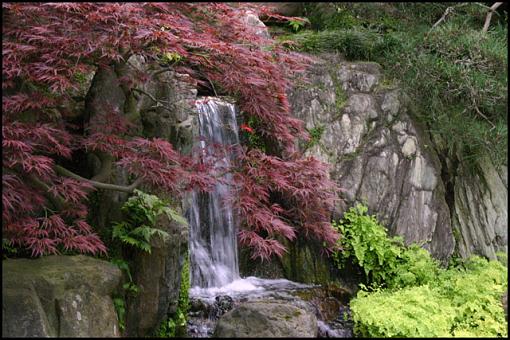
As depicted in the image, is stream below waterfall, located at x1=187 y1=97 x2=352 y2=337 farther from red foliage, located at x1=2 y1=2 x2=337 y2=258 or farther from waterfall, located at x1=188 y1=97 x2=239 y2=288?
red foliage, located at x1=2 y1=2 x2=337 y2=258

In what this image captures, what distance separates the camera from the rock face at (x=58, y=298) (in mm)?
3309

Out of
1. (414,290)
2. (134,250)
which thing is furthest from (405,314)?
(134,250)

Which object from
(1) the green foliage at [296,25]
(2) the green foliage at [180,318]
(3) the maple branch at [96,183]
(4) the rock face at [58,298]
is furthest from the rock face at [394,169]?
(4) the rock face at [58,298]

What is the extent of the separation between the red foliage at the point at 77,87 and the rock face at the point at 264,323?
79cm

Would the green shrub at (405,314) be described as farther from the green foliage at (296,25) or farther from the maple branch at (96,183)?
the green foliage at (296,25)

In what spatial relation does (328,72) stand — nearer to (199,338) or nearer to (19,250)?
(199,338)

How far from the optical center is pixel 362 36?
25.1ft

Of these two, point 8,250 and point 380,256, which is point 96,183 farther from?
point 380,256

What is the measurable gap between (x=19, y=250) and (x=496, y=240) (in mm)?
6336

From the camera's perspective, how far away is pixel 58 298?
3533 millimetres

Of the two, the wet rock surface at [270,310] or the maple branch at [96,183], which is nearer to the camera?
the maple branch at [96,183]

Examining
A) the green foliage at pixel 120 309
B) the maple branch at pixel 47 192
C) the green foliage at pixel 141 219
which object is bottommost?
the green foliage at pixel 120 309

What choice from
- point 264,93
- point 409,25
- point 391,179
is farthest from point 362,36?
point 264,93

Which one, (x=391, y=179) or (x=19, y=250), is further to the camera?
(x=391, y=179)
